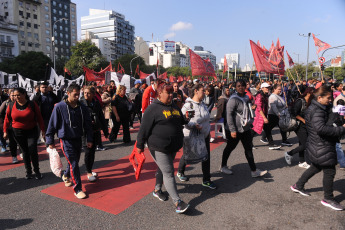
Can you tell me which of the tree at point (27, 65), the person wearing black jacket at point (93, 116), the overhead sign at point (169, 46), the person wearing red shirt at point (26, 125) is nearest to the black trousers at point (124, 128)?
the person wearing black jacket at point (93, 116)

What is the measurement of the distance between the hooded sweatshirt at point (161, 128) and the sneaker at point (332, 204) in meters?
2.20

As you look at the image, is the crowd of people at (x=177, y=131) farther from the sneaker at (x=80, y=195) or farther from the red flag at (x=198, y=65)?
the red flag at (x=198, y=65)

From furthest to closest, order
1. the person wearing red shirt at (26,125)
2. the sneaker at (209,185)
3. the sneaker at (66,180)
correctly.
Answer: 1. the person wearing red shirt at (26,125)
2. the sneaker at (66,180)
3. the sneaker at (209,185)

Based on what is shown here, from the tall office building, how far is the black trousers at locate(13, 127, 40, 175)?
386 feet

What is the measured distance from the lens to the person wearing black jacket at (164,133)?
3.32 meters

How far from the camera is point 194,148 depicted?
3920 mm

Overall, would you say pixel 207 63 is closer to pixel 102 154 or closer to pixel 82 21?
pixel 102 154

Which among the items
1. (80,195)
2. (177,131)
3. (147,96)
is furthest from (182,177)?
(147,96)

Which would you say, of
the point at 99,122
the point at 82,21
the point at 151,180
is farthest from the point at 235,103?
the point at 82,21

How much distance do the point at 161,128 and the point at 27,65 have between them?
5295 cm

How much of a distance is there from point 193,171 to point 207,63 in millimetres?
11929

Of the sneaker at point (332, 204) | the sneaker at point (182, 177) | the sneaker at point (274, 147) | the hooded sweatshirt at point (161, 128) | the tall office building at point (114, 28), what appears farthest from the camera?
the tall office building at point (114, 28)

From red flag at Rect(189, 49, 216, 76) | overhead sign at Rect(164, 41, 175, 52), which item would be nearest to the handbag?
red flag at Rect(189, 49, 216, 76)

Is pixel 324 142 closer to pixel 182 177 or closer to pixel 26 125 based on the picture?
pixel 182 177
